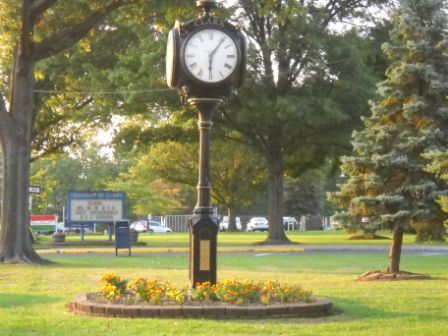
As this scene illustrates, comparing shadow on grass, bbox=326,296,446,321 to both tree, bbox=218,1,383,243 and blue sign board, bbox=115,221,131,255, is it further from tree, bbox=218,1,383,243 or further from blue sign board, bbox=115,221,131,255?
tree, bbox=218,1,383,243

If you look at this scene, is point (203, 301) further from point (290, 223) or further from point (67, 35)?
point (290, 223)

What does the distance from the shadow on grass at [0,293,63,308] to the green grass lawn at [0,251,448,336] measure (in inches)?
0.6

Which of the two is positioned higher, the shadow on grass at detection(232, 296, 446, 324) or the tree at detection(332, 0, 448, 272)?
the tree at detection(332, 0, 448, 272)

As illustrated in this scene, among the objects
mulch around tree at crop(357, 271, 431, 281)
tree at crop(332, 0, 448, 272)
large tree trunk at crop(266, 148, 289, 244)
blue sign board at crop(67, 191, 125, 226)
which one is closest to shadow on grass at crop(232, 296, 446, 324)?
mulch around tree at crop(357, 271, 431, 281)

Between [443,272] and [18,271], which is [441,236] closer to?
[443,272]

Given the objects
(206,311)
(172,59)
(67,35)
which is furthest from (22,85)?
(206,311)

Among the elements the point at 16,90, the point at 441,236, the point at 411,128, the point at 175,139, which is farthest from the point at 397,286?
the point at 175,139

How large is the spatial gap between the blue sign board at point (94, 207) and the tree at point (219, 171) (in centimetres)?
2167

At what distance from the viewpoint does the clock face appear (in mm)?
11766

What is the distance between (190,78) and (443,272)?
388 inches

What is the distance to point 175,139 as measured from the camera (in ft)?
134

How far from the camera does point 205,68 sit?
11828 millimetres

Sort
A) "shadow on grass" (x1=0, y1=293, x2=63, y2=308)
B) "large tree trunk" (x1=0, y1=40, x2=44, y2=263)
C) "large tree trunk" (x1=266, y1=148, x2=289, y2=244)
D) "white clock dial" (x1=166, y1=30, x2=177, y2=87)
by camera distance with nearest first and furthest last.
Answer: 1. "white clock dial" (x1=166, y1=30, x2=177, y2=87)
2. "shadow on grass" (x1=0, y1=293, x2=63, y2=308)
3. "large tree trunk" (x1=0, y1=40, x2=44, y2=263)
4. "large tree trunk" (x1=266, y1=148, x2=289, y2=244)

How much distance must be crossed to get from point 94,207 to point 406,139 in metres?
23.0
